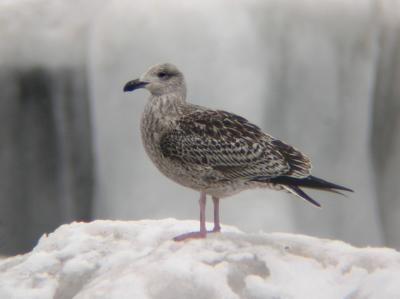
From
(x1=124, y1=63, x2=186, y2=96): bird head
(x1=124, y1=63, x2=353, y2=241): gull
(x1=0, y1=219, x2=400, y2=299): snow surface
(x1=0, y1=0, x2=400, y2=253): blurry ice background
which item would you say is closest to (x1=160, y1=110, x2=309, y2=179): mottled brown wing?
(x1=124, y1=63, x2=353, y2=241): gull

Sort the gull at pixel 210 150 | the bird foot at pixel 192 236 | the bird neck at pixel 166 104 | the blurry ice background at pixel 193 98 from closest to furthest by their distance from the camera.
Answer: the bird foot at pixel 192 236
the gull at pixel 210 150
the bird neck at pixel 166 104
the blurry ice background at pixel 193 98

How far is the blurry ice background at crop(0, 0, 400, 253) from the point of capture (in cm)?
890

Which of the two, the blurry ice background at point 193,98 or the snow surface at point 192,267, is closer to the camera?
the snow surface at point 192,267

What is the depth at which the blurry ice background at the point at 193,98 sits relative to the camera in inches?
350

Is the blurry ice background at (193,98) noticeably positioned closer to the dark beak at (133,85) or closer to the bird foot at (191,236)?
the dark beak at (133,85)

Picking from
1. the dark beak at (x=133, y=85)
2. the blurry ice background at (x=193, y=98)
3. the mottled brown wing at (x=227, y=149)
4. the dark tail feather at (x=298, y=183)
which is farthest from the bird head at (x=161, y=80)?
the blurry ice background at (x=193, y=98)

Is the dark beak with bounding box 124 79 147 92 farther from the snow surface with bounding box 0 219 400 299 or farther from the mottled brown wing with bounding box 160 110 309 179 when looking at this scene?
the snow surface with bounding box 0 219 400 299

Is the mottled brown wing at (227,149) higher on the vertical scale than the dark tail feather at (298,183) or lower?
higher

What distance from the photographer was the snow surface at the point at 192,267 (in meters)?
4.30

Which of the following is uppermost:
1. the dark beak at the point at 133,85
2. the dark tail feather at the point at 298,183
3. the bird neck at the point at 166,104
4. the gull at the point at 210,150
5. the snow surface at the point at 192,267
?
the dark beak at the point at 133,85

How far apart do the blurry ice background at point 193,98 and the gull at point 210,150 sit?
3.53 metres

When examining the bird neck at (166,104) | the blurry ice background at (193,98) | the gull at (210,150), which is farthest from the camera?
the blurry ice background at (193,98)

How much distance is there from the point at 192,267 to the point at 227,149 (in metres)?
0.82

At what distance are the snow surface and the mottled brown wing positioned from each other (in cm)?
32
